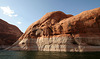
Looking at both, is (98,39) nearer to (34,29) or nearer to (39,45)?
(39,45)

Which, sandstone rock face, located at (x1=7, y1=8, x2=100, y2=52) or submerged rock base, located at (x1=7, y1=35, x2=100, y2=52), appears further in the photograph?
sandstone rock face, located at (x1=7, y1=8, x2=100, y2=52)

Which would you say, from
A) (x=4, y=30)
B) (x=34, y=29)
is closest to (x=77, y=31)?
(x=34, y=29)

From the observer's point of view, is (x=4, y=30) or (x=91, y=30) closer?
(x=91, y=30)

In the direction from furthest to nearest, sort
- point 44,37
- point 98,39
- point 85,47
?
point 44,37 → point 98,39 → point 85,47

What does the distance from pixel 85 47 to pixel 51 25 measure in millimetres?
12229

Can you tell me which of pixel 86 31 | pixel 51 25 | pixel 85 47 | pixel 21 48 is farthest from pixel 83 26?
pixel 21 48

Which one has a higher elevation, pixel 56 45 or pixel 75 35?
pixel 75 35

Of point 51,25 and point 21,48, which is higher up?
point 51,25

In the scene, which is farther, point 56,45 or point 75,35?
point 56,45

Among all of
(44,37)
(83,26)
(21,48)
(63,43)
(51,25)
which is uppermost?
(51,25)

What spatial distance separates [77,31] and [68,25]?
3.06 metres

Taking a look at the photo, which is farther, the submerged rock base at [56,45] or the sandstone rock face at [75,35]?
the sandstone rock face at [75,35]

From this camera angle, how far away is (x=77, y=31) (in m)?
18.2

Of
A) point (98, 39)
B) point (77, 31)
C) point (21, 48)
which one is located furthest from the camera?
point (21, 48)
